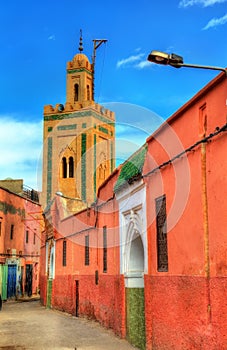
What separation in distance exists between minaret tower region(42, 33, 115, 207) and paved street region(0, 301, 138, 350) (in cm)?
2272

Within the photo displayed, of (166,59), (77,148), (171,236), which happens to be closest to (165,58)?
(166,59)

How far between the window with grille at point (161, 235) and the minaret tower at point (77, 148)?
29.9m

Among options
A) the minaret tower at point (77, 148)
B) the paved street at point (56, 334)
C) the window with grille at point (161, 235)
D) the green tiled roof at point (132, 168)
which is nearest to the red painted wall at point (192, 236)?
the window with grille at point (161, 235)

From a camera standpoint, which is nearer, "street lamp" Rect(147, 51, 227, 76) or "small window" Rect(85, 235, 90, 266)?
"street lamp" Rect(147, 51, 227, 76)

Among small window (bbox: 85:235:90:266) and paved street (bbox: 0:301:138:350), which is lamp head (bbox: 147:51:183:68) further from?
small window (bbox: 85:235:90:266)

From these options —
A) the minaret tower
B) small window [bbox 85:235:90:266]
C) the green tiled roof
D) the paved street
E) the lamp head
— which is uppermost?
the minaret tower

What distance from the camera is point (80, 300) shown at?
55.2 feet

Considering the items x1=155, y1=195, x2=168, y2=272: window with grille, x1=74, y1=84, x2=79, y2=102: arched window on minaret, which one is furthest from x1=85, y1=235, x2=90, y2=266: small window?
x1=74, y1=84, x2=79, y2=102: arched window on minaret

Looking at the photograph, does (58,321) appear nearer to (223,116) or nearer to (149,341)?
(149,341)

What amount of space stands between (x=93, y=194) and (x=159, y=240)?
3008cm

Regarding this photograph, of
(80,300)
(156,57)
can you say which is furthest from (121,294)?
(156,57)

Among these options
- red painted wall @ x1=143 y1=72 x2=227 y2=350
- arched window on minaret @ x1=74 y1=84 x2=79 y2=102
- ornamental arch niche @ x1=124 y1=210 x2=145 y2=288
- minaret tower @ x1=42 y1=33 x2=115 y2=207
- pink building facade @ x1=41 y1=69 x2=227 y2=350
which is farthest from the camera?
arched window on minaret @ x1=74 y1=84 x2=79 y2=102

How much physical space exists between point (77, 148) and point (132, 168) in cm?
3036

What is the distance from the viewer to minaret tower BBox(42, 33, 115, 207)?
132 feet
